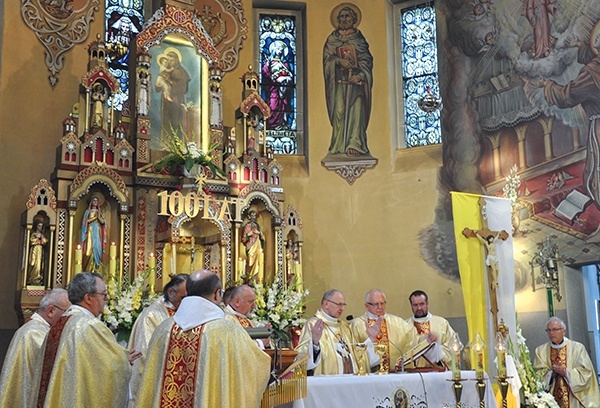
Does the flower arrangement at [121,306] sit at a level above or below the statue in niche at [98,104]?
below

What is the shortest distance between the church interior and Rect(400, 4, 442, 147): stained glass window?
3.1 inches

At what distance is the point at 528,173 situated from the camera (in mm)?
12461

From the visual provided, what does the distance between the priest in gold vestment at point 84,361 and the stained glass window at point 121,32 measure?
8049 mm

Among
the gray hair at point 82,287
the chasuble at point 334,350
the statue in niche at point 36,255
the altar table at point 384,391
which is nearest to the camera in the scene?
the gray hair at point 82,287

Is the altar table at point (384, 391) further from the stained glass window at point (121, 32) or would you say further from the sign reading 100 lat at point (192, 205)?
the stained glass window at point (121, 32)

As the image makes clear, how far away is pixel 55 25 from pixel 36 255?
4451 mm

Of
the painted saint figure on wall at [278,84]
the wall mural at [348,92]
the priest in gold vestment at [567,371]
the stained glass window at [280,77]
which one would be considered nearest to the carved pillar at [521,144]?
the wall mural at [348,92]

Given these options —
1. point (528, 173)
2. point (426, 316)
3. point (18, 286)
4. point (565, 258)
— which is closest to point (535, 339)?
point (565, 258)

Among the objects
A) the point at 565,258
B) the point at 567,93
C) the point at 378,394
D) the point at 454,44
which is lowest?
the point at 378,394

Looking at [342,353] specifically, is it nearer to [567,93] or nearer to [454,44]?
[567,93]

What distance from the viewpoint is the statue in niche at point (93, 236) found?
33.7 ft

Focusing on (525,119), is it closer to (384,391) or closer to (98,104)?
(98,104)

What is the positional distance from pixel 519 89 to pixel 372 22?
3433 mm

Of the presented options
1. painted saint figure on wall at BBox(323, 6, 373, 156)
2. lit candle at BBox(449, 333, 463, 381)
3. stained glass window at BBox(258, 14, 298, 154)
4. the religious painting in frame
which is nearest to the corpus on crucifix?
lit candle at BBox(449, 333, 463, 381)
